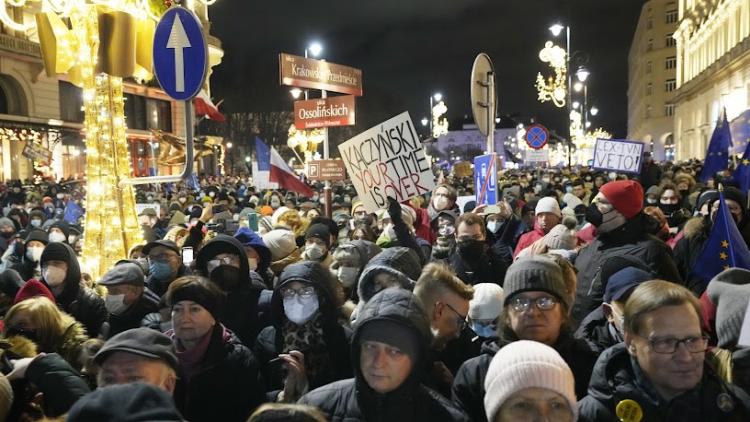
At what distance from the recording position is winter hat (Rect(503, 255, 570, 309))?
3279 mm

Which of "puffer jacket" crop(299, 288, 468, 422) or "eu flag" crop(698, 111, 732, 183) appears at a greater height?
"eu flag" crop(698, 111, 732, 183)

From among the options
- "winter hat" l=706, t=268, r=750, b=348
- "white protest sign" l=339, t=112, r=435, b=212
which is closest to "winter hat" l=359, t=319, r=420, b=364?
"winter hat" l=706, t=268, r=750, b=348

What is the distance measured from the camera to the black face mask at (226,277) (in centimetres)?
471

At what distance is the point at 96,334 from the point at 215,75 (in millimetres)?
58344

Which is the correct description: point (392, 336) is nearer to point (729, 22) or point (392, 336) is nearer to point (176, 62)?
point (176, 62)

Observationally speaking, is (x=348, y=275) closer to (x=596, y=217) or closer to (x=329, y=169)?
(x=596, y=217)

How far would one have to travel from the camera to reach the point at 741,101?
48188mm

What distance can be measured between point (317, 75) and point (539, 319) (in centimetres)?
697

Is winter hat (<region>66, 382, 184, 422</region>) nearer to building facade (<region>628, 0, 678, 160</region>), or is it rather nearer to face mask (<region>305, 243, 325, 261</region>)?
face mask (<region>305, 243, 325, 261</region>)

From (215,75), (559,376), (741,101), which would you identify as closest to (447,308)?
(559,376)

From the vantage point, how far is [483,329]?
411 cm

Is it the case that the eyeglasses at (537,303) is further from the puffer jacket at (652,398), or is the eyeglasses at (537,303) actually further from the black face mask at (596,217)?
the black face mask at (596,217)

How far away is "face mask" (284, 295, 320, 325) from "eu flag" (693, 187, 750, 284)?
120 inches

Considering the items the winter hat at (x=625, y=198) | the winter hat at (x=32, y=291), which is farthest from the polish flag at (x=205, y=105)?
the winter hat at (x=625, y=198)
